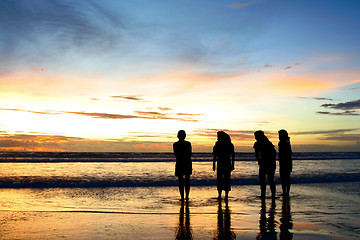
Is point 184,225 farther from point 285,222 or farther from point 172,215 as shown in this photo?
point 285,222

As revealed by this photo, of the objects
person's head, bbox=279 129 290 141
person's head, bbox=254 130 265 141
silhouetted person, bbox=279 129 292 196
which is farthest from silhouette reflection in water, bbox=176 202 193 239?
person's head, bbox=279 129 290 141

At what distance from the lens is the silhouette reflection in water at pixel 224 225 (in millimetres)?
5563

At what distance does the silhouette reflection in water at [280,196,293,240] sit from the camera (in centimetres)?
557

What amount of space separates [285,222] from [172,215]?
103 inches

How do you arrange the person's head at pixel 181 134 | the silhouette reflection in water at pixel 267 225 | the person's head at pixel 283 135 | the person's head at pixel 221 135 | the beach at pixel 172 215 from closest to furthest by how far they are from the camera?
1. the silhouette reflection in water at pixel 267 225
2. the beach at pixel 172 215
3. the person's head at pixel 181 134
4. the person's head at pixel 221 135
5. the person's head at pixel 283 135

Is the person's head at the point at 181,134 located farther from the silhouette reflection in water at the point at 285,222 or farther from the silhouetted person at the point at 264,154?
the silhouette reflection in water at the point at 285,222

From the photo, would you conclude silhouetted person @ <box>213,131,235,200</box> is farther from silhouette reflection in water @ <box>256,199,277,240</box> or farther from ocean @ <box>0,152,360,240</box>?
silhouette reflection in water @ <box>256,199,277,240</box>

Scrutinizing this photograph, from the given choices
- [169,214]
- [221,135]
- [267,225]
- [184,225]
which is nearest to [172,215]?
[169,214]

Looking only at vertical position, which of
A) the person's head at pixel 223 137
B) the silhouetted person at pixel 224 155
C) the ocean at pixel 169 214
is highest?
the person's head at pixel 223 137

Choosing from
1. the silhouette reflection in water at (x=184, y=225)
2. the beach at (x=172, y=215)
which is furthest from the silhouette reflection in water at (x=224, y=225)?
the silhouette reflection in water at (x=184, y=225)

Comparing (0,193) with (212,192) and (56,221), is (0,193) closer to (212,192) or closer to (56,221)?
(56,221)

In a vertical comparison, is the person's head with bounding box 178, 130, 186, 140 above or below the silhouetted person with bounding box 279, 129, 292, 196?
above

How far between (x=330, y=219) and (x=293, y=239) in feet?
7.37

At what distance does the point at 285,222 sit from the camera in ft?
21.7
